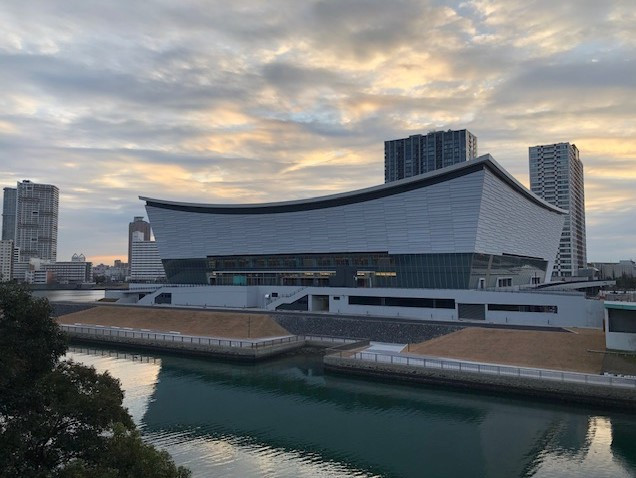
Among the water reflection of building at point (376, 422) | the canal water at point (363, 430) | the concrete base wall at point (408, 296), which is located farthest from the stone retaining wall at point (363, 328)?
the water reflection of building at point (376, 422)

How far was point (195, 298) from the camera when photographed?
82125 mm

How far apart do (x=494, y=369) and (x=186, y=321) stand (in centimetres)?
4252

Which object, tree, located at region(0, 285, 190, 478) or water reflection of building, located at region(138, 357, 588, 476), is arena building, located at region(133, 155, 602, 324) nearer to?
water reflection of building, located at region(138, 357, 588, 476)

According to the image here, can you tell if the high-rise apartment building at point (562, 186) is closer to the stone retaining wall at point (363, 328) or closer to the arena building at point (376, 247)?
the arena building at point (376, 247)

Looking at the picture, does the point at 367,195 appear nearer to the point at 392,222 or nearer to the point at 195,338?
the point at 392,222

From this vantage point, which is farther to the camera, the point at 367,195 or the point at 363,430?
the point at 367,195

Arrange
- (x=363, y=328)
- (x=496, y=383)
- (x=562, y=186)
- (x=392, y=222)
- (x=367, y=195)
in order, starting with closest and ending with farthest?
(x=496, y=383) < (x=363, y=328) < (x=392, y=222) < (x=367, y=195) < (x=562, y=186)

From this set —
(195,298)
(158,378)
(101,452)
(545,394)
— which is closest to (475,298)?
(545,394)

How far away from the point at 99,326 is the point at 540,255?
84.1 meters

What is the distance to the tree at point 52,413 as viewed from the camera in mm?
11734

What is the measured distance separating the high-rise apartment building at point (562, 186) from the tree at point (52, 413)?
573ft

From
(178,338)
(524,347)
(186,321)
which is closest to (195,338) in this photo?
(178,338)

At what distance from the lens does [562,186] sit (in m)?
170

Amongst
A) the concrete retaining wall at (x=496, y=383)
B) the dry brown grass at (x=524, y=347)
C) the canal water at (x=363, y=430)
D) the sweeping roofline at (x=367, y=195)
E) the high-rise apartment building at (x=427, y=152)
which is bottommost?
the canal water at (x=363, y=430)
